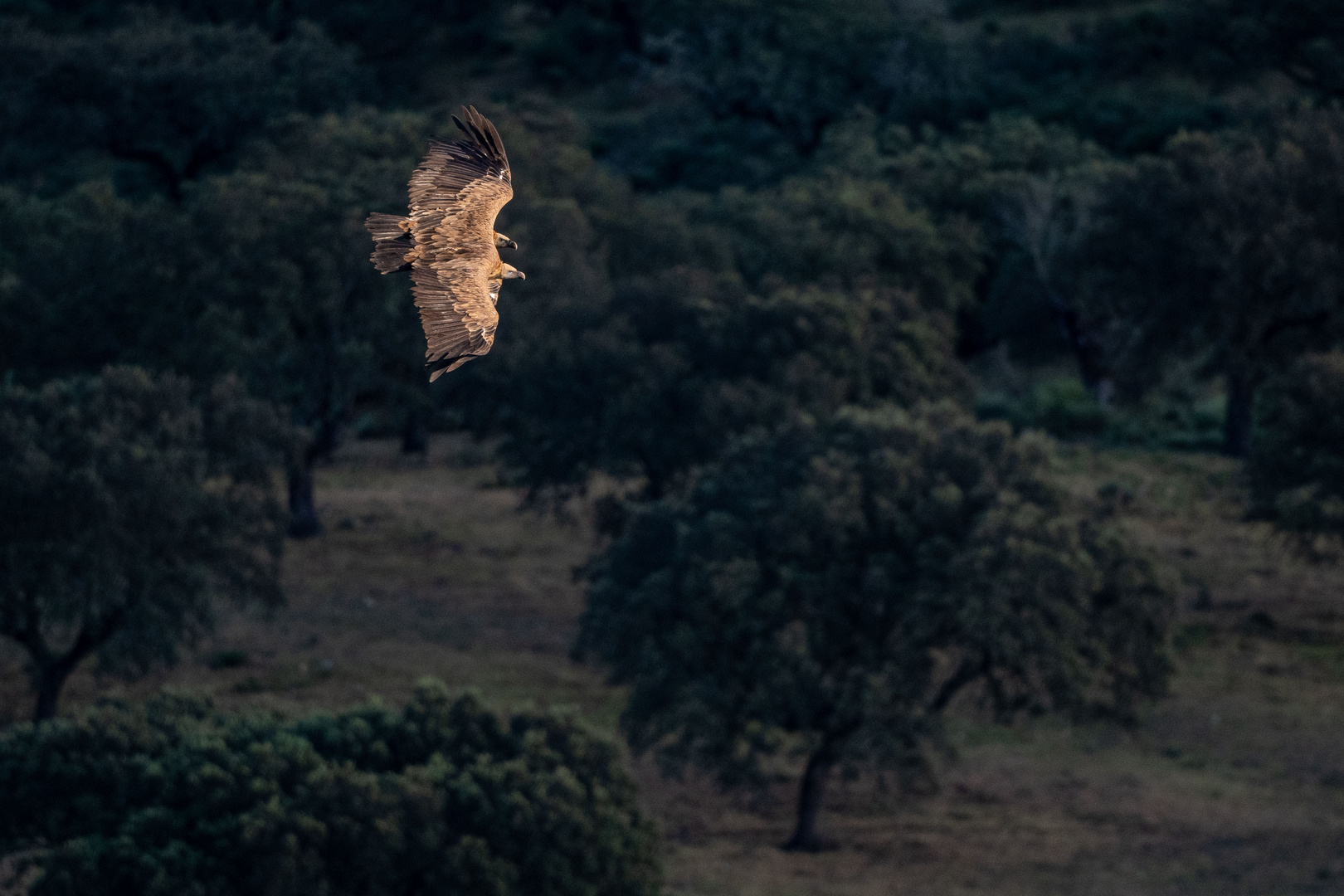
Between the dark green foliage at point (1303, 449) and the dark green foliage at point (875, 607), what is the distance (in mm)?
10212

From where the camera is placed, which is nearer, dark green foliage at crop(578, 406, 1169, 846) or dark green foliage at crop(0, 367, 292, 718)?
dark green foliage at crop(578, 406, 1169, 846)

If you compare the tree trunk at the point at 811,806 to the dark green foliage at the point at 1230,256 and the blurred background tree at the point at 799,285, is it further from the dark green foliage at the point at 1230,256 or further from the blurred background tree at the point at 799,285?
the dark green foliage at the point at 1230,256

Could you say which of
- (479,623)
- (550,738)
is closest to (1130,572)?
(550,738)

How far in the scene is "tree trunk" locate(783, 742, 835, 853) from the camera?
39688 millimetres

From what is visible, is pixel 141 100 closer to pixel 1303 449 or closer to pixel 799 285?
pixel 799 285

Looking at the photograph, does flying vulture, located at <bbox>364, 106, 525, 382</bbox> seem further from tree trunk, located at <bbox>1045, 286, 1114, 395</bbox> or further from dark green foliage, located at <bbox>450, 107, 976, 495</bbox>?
tree trunk, located at <bbox>1045, 286, 1114, 395</bbox>

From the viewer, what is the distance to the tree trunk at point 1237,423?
6506 centimetres

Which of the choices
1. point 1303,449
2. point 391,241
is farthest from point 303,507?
point 391,241

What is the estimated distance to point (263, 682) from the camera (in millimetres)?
46969

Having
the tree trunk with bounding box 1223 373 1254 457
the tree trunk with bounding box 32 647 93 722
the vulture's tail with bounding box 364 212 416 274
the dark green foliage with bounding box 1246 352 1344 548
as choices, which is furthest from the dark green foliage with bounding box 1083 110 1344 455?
the vulture's tail with bounding box 364 212 416 274

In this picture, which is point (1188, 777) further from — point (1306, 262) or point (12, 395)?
point (12, 395)

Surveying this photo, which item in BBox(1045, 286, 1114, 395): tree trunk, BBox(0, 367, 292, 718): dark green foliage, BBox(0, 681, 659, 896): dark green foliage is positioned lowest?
BBox(0, 681, 659, 896): dark green foliage

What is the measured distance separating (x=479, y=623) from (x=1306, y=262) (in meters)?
27.2

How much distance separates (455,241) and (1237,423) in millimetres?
54754
